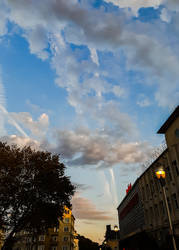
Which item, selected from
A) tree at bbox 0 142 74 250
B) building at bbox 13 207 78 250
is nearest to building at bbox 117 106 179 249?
tree at bbox 0 142 74 250

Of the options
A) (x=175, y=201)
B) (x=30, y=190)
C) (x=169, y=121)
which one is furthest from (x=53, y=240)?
(x=169, y=121)

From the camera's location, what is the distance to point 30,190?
79.5 feet

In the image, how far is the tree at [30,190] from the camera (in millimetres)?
23078

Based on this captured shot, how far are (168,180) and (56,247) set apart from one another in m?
58.2

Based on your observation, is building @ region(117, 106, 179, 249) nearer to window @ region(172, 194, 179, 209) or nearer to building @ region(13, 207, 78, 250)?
window @ region(172, 194, 179, 209)

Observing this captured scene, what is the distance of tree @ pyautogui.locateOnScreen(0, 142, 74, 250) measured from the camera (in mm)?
23078

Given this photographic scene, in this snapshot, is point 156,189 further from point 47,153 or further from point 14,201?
point 14,201

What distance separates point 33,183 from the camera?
24406 millimetres

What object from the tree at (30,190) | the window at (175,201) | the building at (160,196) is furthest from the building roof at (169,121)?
the tree at (30,190)

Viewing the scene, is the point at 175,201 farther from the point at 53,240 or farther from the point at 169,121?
the point at 53,240

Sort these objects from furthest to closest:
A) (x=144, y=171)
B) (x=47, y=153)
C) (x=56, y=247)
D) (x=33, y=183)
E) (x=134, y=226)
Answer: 1. (x=56, y=247)
2. (x=134, y=226)
3. (x=144, y=171)
4. (x=47, y=153)
5. (x=33, y=183)

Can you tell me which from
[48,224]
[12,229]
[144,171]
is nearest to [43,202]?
[48,224]

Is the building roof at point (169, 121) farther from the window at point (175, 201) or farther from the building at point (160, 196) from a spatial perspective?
the window at point (175, 201)

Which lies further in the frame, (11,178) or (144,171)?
(144,171)
